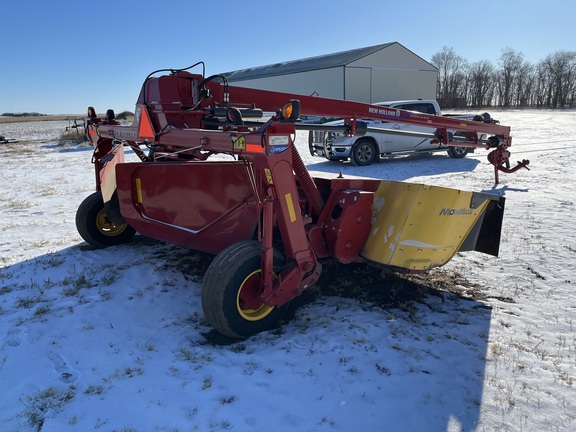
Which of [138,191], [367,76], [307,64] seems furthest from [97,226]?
[307,64]

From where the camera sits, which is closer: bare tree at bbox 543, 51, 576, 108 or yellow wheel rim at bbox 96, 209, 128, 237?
yellow wheel rim at bbox 96, 209, 128, 237

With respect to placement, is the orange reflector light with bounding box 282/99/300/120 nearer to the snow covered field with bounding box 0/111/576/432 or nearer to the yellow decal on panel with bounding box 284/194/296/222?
the yellow decal on panel with bounding box 284/194/296/222

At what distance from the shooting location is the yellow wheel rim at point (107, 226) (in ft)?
17.9

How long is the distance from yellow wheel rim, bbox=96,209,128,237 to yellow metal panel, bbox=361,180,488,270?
3.25 metres

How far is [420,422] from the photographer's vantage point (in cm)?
251

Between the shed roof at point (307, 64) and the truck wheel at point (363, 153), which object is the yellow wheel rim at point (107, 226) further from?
the shed roof at point (307, 64)

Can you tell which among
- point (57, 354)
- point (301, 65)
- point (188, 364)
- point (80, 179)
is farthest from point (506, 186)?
point (301, 65)

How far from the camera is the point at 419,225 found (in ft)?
12.7

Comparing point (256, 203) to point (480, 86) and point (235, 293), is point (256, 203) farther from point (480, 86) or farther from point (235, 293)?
point (480, 86)

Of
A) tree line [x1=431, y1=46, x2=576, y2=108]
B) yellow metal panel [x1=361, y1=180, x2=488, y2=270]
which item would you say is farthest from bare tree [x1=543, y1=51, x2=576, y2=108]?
yellow metal panel [x1=361, y1=180, x2=488, y2=270]

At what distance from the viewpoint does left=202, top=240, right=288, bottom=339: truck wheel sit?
3.15 meters

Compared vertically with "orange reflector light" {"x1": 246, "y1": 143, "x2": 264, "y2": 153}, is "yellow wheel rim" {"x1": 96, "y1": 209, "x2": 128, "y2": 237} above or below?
below

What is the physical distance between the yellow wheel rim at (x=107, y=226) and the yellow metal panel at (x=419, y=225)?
10.7 feet

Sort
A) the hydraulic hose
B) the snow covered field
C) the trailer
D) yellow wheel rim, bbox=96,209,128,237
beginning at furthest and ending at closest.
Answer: yellow wheel rim, bbox=96,209,128,237, the hydraulic hose, the trailer, the snow covered field
